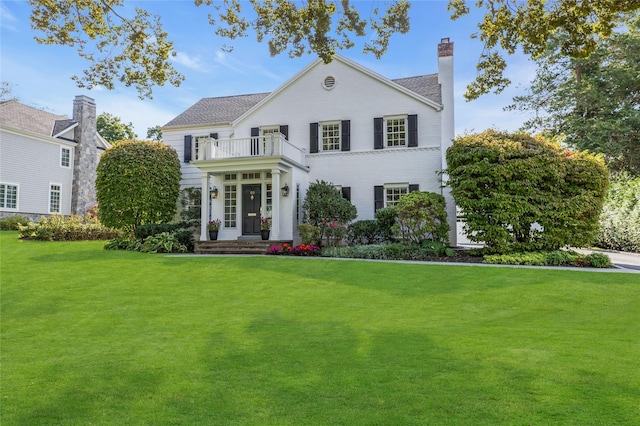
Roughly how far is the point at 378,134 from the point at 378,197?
2760 mm

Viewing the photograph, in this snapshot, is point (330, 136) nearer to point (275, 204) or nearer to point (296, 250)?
point (275, 204)

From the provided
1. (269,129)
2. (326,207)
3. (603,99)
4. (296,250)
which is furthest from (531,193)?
(603,99)

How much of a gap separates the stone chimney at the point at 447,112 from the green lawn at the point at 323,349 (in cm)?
670

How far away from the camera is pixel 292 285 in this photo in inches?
375

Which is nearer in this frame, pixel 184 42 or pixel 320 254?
pixel 184 42

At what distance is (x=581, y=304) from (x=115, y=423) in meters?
7.89

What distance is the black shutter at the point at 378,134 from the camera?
58.7 feet

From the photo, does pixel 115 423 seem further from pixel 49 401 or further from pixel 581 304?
pixel 581 304

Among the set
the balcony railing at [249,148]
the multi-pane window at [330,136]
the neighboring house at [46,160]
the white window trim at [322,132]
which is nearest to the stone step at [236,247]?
the balcony railing at [249,148]

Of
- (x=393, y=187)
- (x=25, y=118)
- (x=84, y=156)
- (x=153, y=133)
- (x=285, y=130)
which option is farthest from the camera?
(x=153, y=133)

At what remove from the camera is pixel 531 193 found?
13.0 m

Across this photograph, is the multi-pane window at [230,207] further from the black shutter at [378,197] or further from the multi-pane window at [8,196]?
the multi-pane window at [8,196]

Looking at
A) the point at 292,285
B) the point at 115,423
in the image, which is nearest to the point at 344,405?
the point at 115,423

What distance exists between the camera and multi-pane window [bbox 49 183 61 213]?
1004 inches
